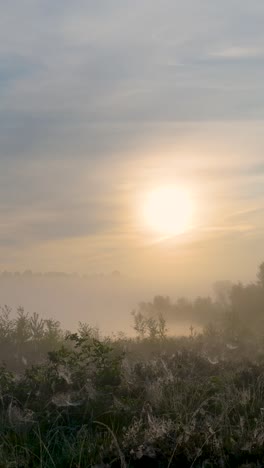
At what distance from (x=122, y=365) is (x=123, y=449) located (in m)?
4.69

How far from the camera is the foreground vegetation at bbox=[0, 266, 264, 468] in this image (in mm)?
6410

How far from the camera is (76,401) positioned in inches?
362

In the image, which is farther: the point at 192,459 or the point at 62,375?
the point at 62,375

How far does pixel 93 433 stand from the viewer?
8031mm

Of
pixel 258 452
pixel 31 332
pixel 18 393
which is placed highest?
pixel 31 332

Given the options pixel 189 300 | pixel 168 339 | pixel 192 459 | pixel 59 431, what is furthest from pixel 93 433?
pixel 189 300

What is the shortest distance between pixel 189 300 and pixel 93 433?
1435 inches

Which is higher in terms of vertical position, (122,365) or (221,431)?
(122,365)

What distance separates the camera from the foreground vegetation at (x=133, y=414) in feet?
21.0

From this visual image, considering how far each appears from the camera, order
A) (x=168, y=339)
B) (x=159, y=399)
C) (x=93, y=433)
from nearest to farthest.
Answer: (x=93, y=433)
(x=159, y=399)
(x=168, y=339)

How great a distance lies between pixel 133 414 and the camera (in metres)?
8.59

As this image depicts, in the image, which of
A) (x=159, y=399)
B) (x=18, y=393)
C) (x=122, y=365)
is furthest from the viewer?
(x=122, y=365)

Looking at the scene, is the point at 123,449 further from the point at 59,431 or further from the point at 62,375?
the point at 62,375

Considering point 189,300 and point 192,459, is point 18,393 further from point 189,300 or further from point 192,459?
point 189,300
